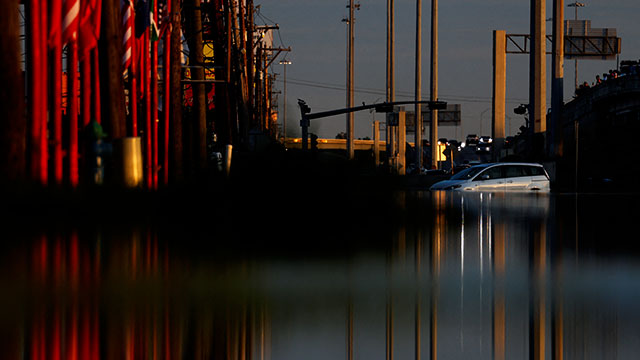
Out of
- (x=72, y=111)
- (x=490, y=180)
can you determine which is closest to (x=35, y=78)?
(x=72, y=111)

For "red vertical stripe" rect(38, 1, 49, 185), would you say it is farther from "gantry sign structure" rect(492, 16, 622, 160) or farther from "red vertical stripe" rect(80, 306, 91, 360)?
"gantry sign structure" rect(492, 16, 622, 160)

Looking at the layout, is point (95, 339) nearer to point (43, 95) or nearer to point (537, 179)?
point (43, 95)

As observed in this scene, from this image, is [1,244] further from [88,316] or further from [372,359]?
[372,359]

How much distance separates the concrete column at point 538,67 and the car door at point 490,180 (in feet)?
43.5

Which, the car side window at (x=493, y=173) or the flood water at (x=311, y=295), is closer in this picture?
the flood water at (x=311, y=295)

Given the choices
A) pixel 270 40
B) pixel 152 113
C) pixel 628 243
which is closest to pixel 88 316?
pixel 628 243

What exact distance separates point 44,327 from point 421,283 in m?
2.98

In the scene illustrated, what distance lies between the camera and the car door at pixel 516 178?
33344 millimetres

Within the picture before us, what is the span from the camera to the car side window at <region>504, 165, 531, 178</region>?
33812 mm

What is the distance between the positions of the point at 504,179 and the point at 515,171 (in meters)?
0.53

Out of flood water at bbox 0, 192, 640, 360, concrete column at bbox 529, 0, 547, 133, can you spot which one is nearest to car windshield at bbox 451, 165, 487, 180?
concrete column at bbox 529, 0, 547, 133

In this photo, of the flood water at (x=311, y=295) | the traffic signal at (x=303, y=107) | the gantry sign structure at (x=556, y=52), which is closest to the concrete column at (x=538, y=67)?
the gantry sign structure at (x=556, y=52)

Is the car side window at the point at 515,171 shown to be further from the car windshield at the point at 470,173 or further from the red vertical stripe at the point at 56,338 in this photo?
the red vertical stripe at the point at 56,338

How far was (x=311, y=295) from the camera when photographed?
643 centimetres
